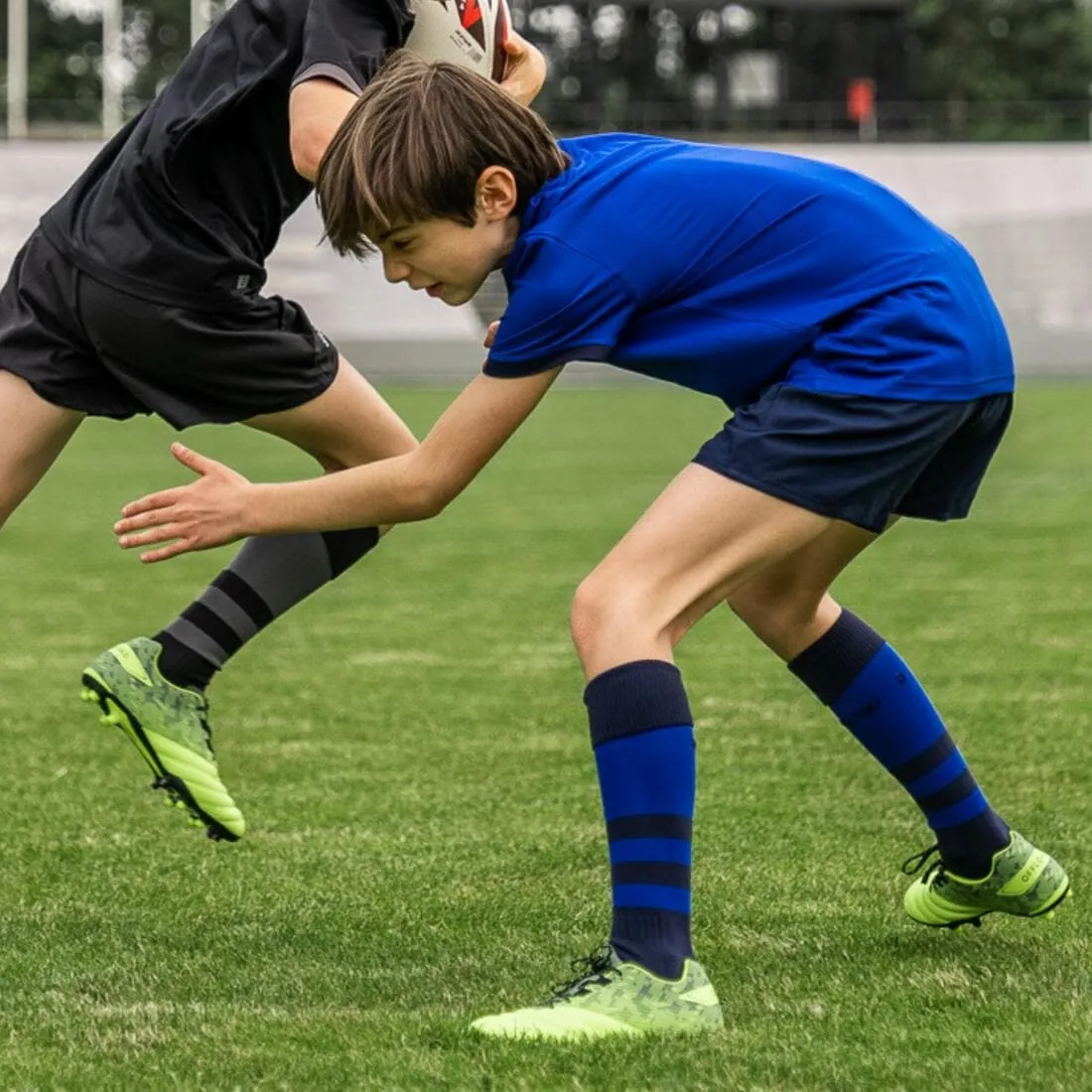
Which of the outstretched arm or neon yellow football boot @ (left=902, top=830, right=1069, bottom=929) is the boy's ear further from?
neon yellow football boot @ (left=902, top=830, right=1069, bottom=929)

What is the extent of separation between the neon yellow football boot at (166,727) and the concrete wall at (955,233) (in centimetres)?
2320

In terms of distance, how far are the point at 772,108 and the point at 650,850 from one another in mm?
34042

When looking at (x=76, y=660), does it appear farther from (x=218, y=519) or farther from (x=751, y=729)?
(x=218, y=519)

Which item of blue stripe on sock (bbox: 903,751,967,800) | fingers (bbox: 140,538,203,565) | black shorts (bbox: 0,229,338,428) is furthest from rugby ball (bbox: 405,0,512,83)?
blue stripe on sock (bbox: 903,751,967,800)

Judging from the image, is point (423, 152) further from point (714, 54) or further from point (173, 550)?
point (714, 54)

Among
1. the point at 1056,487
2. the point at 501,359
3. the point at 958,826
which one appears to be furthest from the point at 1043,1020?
the point at 1056,487

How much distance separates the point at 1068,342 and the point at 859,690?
1045 inches

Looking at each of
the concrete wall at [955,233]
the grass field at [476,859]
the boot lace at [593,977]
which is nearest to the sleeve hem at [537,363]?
the boot lace at [593,977]

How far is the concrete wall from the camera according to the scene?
89.9 ft

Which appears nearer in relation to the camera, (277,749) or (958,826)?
(958,826)

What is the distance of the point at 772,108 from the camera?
36.0m

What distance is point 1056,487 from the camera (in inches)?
547

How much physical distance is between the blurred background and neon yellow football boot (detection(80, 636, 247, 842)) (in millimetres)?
8961

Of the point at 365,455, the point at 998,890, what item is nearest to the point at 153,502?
the point at 365,455
